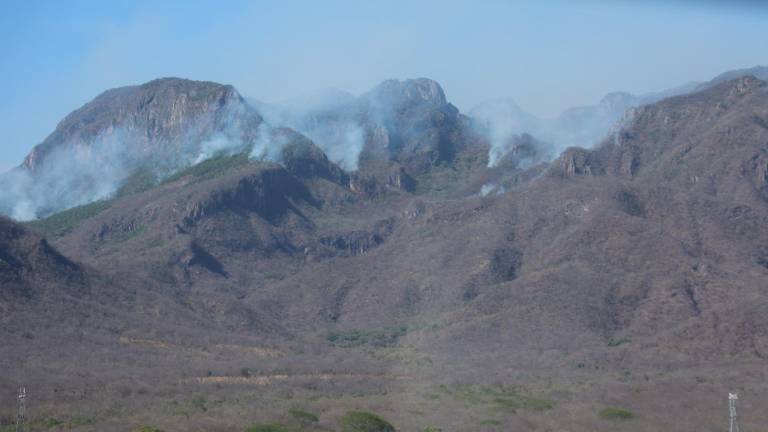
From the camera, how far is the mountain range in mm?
57094

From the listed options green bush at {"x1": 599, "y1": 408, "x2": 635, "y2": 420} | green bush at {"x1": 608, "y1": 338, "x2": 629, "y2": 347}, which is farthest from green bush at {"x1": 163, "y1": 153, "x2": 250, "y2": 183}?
green bush at {"x1": 599, "y1": 408, "x2": 635, "y2": 420}

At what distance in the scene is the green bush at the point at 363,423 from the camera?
154ft

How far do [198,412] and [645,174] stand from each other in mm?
91690

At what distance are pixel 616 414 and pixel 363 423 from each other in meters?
12.9

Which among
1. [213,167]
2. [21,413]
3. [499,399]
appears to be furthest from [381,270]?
[21,413]

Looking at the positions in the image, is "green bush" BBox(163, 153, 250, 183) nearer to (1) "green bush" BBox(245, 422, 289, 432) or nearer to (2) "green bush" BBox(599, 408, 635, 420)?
(2) "green bush" BBox(599, 408, 635, 420)

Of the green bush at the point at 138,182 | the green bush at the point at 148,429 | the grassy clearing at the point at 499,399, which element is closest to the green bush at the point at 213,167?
the green bush at the point at 138,182

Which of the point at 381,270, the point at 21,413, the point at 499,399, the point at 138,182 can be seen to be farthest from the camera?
the point at 138,182

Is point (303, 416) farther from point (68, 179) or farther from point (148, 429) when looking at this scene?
point (68, 179)

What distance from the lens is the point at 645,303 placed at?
83000mm

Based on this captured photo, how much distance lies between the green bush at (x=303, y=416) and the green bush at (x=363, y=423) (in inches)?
60.5

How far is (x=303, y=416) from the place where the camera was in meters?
49.7

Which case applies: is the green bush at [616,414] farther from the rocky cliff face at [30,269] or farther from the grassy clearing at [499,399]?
the rocky cliff face at [30,269]

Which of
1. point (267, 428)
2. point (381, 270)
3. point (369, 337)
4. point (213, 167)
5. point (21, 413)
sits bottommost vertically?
point (267, 428)
